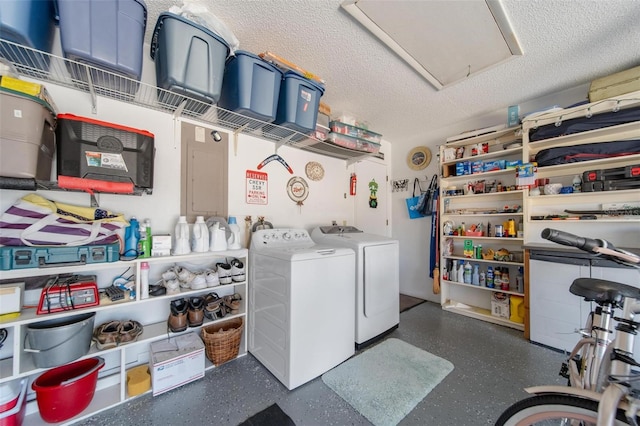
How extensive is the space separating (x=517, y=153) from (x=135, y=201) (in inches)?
152

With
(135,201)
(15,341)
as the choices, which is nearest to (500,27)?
(135,201)

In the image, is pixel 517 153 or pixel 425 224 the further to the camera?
pixel 425 224

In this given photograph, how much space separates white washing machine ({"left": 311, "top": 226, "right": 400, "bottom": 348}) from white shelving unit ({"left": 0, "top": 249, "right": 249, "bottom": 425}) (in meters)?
0.99

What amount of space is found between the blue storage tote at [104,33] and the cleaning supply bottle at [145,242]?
938mm

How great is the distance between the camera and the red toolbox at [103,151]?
1274mm

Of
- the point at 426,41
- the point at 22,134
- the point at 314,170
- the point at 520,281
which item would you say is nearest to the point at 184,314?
the point at 22,134

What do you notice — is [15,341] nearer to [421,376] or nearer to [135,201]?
[135,201]

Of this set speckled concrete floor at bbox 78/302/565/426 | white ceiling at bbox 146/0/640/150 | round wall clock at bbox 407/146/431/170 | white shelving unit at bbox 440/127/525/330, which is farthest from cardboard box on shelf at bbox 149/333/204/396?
round wall clock at bbox 407/146/431/170

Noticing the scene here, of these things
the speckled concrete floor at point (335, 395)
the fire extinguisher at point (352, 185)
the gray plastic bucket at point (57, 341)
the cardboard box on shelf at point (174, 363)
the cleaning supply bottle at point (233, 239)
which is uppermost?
the fire extinguisher at point (352, 185)

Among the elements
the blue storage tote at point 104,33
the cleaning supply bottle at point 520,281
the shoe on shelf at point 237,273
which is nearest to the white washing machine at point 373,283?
the shoe on shelf at point 237,273

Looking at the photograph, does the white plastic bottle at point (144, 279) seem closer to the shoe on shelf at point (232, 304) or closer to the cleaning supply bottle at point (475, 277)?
the shoe on shelf at point (232, 304)

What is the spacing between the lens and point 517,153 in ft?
8.61

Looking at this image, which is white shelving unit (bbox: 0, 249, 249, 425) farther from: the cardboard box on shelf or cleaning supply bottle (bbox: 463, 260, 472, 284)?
cleaning supply bottle (bbox: 463, 260, 472, 284)

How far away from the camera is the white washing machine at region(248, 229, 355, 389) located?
157 cm
